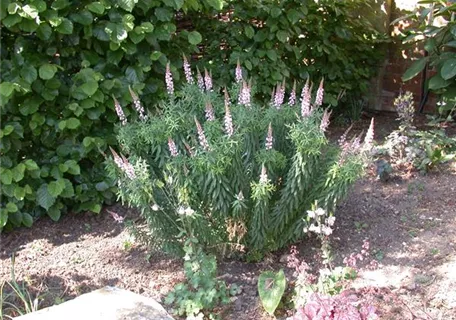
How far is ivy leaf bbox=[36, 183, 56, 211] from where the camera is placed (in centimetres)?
369

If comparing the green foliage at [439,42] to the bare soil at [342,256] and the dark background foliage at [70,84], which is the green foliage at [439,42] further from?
the dark background foliage at [70,84]

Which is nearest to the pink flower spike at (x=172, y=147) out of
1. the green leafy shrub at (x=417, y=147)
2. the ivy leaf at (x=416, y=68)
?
the green leafy shrub at (x=417, y=147)

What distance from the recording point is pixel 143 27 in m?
3.66

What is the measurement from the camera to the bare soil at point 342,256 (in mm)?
3021

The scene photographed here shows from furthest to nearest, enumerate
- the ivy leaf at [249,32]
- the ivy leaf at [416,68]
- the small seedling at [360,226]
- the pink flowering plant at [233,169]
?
1. the ivy leaf at [416,68]
2. the ivy leaf at [249,32]
3. the small seedling at [360,226]
4. the pink flowering plant at [233,169]

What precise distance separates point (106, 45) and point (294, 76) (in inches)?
77.7

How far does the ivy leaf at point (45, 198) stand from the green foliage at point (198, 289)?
1130mm

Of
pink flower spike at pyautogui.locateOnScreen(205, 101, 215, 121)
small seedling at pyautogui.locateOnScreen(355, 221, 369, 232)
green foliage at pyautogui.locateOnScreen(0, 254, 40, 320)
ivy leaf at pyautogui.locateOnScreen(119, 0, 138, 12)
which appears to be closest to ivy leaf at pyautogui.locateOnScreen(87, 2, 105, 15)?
ivy leaf at pyautogui.locateOnScreen(119, 0, 138, 12)

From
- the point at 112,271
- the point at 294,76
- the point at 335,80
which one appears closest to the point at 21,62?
the point at 112,271

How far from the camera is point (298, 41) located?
17.2 feet

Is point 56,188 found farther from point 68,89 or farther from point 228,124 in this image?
point 228,124

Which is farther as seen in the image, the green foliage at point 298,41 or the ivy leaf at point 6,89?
the green foliage at point 298,41

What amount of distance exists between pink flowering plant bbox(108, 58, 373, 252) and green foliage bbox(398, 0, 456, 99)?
2098 mm

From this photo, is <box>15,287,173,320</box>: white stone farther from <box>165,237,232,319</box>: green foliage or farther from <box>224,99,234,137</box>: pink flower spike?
<box>224,99,234,137</box>: pink flower spike
